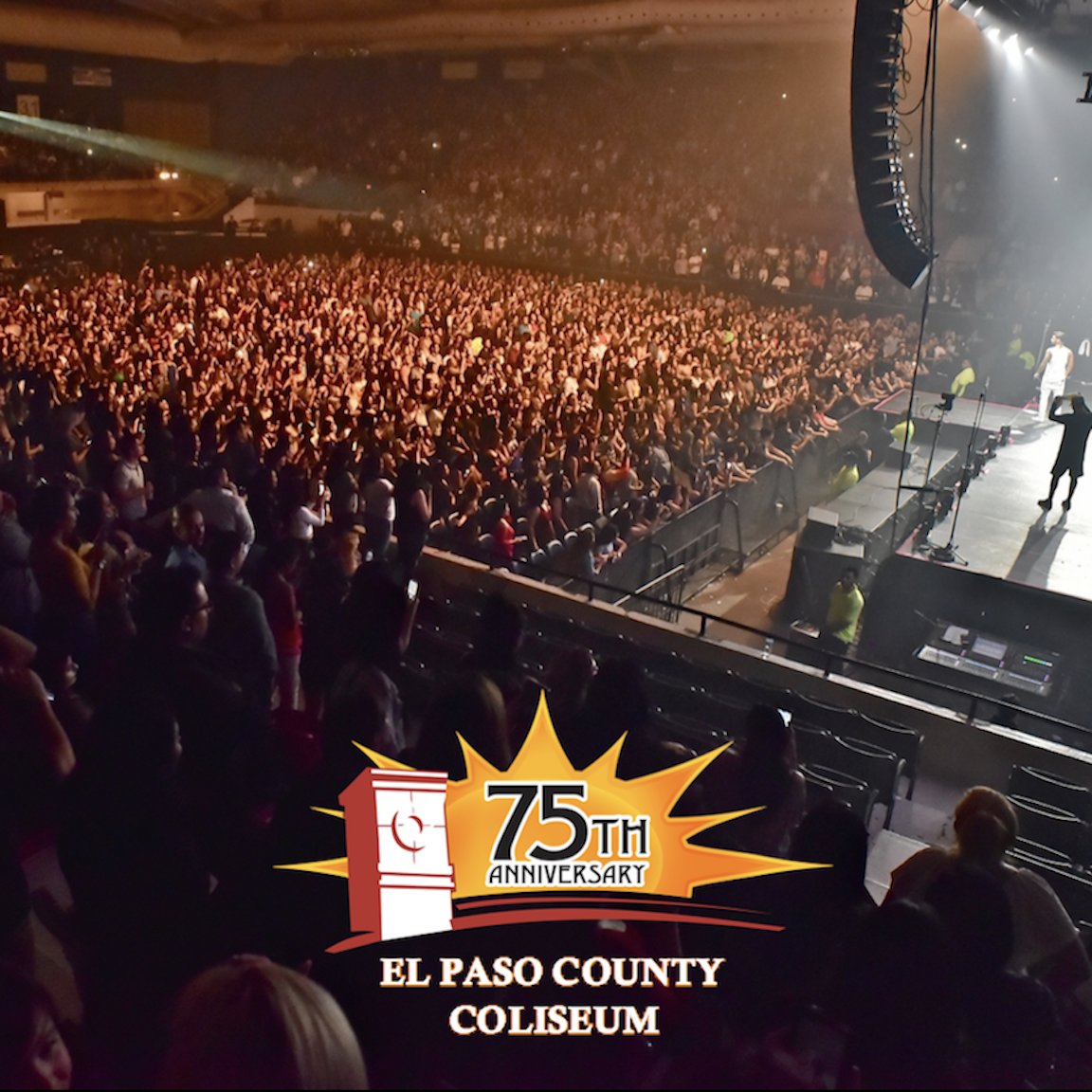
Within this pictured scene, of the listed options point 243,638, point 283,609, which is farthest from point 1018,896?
point 283,609

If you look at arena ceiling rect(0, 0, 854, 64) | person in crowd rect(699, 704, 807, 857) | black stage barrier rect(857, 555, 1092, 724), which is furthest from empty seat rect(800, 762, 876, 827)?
arena ceiling rect(0, 0, 854, 64)

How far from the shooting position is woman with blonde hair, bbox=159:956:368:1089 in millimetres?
1317

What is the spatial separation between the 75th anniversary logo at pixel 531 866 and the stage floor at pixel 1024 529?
423 cm

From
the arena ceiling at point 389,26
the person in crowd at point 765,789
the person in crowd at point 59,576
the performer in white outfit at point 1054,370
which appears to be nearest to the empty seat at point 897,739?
the person in crowd at point 765,789

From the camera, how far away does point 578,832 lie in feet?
9.14

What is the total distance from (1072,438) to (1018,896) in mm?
5179

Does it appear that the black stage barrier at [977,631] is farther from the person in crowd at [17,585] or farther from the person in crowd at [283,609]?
the person in crowd at [17,585]

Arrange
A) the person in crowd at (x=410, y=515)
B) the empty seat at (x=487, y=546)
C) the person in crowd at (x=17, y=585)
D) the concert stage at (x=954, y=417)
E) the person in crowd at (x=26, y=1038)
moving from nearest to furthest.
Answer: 1. the person in crowd at (x=26, y=1038)
2. the person in crowd at (x=17, y=585)
3. the person in crowd at (x=410, y=515)
4. the empty seat at (x=487, y=546)
5. the concert stage at (x=954, y=417)

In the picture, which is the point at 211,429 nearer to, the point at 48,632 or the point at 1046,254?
the point at 48,632

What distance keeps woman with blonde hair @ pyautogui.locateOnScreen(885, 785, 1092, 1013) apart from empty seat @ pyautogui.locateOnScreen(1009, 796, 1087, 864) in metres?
1.02

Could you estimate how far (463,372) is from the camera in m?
9.50

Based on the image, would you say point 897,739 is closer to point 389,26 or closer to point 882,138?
point 882,138

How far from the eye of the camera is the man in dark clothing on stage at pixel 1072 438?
21.6ft

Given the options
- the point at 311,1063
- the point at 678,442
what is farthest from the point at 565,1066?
the point at 678,442
